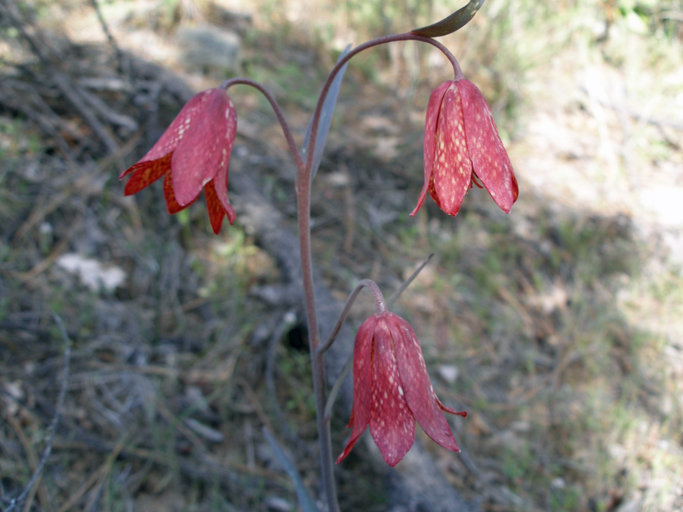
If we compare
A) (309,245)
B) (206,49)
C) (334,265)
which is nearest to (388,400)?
(309,245)

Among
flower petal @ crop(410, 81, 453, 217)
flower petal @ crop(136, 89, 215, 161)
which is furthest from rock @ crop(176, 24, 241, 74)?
flower petal @ crop(410, 81, 453, 217)

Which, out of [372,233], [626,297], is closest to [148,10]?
[372,233]

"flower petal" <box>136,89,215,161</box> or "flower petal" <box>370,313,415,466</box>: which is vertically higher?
"flower petal" <box>136,89,215,161</box>

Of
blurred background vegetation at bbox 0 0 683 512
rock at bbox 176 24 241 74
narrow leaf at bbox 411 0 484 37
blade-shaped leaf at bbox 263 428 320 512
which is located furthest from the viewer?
rock at bbox 176 24 241 74

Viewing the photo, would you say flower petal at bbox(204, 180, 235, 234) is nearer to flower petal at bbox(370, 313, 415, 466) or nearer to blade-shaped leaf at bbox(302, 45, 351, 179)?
blade-shaped leaf at bbox(302, 45, 351, 179)

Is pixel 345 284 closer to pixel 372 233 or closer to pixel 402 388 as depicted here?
pixel 372 233

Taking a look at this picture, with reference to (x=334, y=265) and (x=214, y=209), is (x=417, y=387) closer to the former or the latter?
(x=214, y=209)

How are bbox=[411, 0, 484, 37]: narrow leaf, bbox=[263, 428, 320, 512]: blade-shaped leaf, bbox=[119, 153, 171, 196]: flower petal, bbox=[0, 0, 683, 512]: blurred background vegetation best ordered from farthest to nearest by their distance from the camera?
1. bbox=[0, 0, 683, 512]: blurred background vegetation
2. bbox=[263, 428, 320, 512]: blade-shaped leaf
3. bbox=[119, 153, 171, 196]: flower petal
4. bbox=[411, 0, 484, 37]: narrow leaf
